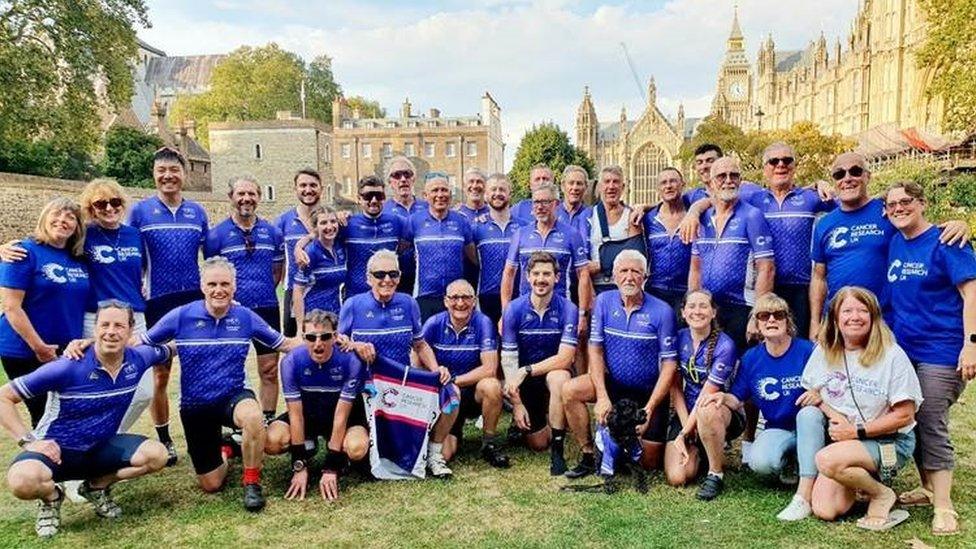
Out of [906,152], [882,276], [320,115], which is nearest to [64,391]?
[882,276]

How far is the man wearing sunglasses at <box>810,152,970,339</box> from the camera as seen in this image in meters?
5.21

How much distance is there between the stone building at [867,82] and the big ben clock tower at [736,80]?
64.5 feet

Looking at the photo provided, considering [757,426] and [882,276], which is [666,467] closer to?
[757,426]

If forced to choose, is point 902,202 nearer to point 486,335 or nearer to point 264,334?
point 486,335

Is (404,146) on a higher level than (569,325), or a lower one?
higher

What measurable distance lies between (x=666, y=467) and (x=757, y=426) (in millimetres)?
813

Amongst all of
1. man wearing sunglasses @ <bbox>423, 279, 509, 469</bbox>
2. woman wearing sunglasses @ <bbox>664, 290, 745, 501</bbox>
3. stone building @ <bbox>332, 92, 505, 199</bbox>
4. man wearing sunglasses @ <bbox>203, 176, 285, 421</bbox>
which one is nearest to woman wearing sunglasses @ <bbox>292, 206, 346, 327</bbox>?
man wearing sunglasses @ <bbox>203, 176, 285, 421</bbox>

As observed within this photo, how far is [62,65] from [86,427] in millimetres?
28331

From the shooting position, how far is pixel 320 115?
7038 cm

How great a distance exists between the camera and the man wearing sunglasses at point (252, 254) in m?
6.36

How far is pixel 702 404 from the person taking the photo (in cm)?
527

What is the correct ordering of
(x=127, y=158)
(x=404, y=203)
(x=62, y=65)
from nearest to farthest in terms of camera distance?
(x=404, y=203)
(x=62, y=65)
(x=127, y=158)

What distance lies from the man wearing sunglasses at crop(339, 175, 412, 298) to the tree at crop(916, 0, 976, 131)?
79.2 feet

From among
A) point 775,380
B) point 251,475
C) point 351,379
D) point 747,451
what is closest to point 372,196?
point 351,379
